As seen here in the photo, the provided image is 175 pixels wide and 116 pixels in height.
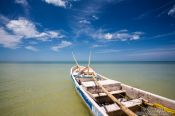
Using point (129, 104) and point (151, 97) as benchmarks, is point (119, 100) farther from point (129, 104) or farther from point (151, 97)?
point (151, 97)

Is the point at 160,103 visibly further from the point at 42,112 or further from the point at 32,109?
the point at 32,109

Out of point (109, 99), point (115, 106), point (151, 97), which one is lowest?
point (109, 99)

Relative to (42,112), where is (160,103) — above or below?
above

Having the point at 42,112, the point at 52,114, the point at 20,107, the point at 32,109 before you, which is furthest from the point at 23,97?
the point at 52,114

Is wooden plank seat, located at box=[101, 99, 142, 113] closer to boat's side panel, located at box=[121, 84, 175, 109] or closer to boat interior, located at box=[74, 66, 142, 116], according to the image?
boat interior, located at box=[74, 66, 142, 116]

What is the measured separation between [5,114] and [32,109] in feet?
3.60

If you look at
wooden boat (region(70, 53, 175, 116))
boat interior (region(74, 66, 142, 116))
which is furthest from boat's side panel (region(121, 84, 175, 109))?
boat interior (region(74, 66, 142, 116))

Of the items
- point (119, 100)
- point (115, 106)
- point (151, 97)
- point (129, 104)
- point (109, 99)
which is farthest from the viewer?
point (109, 99)

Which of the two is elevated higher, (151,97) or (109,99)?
(151,97)

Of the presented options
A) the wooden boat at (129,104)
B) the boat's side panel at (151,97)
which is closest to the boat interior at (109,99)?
the wooden boat at (129,104)

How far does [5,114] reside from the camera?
513 centimetres

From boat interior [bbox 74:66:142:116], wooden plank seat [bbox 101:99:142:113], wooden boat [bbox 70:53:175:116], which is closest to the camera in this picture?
wooden boat [bbox 70:53:175:116]

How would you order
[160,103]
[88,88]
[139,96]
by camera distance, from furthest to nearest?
[88,88]
[139,96]
[160,103]

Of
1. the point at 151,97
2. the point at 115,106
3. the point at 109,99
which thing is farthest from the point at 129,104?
the point at 109,99
